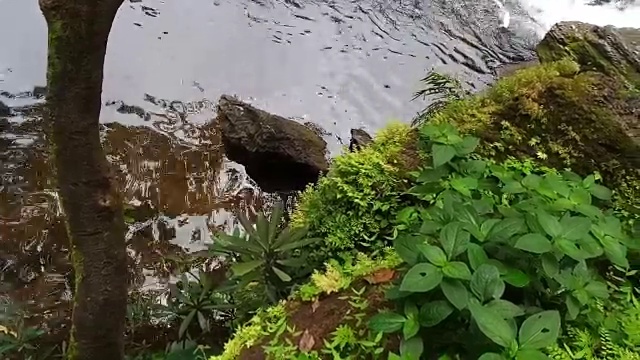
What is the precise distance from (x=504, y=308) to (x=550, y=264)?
0.22 metres

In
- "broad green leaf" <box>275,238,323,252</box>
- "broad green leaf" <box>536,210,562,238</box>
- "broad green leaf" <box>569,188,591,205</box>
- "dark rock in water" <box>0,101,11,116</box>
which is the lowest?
"dark rock in water" <box>0,101,11,116</box>

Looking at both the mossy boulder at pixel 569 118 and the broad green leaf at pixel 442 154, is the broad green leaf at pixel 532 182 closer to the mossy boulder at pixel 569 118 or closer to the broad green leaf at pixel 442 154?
the broad green leaf at pixel 442 154

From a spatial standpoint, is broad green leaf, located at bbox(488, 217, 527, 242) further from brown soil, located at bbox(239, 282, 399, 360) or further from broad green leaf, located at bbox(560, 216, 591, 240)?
brown soil, located at bbox(239, 282, 399, 360)

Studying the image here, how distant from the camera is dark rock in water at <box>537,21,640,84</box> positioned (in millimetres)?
2836

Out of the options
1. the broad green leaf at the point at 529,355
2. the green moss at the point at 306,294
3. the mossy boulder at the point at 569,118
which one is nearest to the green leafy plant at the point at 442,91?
the mossy boulder at the point at 569,118

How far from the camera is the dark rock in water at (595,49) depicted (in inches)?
112

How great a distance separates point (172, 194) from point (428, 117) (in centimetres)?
256

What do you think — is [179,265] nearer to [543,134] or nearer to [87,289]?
[87,289]

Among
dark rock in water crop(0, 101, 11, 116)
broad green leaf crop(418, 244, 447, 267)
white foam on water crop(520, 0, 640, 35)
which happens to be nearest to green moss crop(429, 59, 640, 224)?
broad green leaf crop(418, 244, 447, 267)

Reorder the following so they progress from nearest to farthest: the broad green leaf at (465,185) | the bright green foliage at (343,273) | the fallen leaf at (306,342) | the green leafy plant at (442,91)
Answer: the fallen leaf at (306,342) < the broad green leaf at (465,185) < the bright green foliage at (343,273) < the green leafy plant at (442,91)

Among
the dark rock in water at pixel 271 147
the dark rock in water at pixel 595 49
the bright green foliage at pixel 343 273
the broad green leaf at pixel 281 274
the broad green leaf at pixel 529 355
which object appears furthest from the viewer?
the dark rock in water at pixel 271 147

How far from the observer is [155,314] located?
11.0 feet

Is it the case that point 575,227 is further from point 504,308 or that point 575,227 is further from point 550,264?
point 504,308

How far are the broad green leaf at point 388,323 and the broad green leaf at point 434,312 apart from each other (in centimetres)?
6
